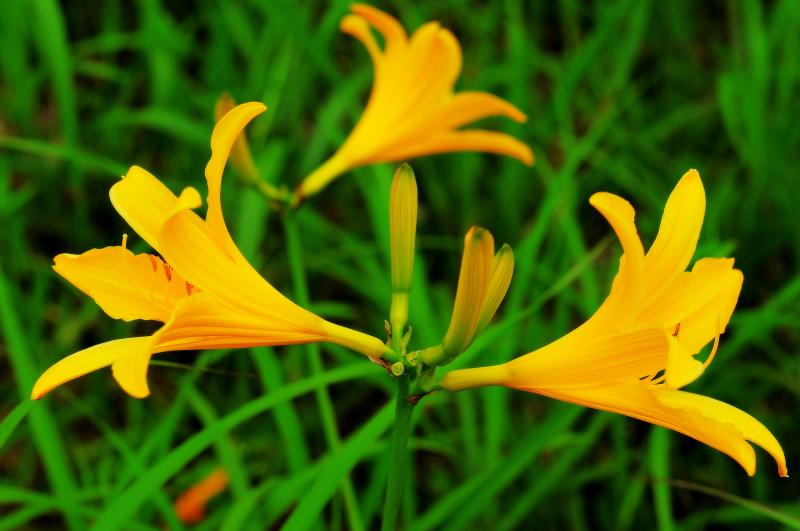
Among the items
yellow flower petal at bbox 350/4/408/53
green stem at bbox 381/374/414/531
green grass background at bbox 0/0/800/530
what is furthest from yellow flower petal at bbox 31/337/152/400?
yellow flower petal at bbox 350/4/408/53

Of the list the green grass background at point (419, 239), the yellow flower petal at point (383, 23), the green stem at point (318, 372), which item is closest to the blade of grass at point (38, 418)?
the green grass background at point (419, 239)

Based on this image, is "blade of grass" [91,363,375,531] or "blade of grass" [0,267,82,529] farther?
"blade of grass" [0,267,82,529]

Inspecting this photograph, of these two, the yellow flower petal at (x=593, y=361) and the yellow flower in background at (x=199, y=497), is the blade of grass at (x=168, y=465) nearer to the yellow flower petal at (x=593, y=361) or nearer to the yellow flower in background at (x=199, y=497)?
the yellow flower petal at (x=593, y=361)

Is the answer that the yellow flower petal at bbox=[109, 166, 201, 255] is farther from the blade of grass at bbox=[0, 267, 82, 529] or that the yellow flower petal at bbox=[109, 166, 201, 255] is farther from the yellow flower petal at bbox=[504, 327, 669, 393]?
the blade of grass at bbox=[0, 267, 82, 529]

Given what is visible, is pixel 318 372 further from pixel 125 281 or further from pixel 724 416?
pixel 724 416

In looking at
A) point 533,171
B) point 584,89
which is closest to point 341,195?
point 533,171

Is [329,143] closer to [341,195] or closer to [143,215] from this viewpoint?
[341,195]
